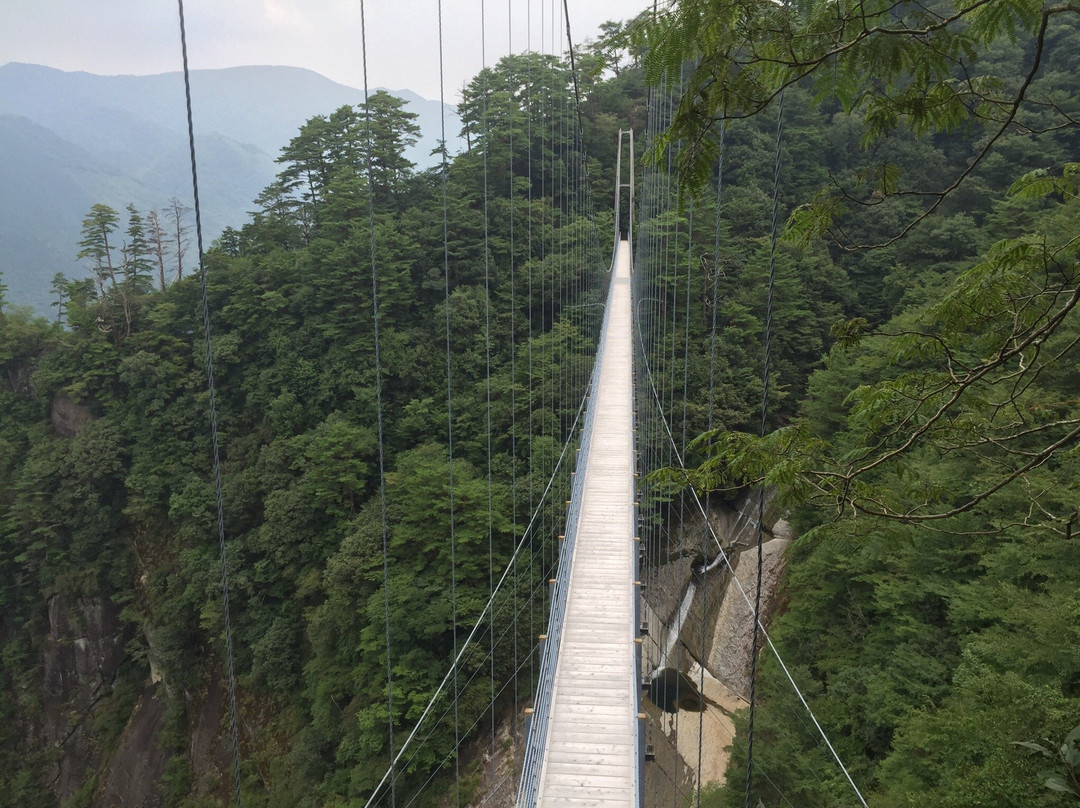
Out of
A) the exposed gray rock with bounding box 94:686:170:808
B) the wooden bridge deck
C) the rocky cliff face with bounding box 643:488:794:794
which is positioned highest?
the wooden bridge deck

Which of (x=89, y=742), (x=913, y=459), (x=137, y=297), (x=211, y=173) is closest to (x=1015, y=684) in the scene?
(x=913, y=459)

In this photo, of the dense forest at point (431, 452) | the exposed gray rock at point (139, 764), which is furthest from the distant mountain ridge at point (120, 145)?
the exposed gray rock at point (139, 764)

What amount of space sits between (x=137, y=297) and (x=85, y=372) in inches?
98.6

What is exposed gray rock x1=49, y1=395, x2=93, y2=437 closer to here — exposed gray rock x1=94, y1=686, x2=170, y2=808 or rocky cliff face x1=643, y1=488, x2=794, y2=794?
exposed gray rock x1=94, y1=686, x2=170, y2=808

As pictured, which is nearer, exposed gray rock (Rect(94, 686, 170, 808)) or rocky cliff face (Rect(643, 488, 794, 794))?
rocky cliff face (Rect(643, 488, 794, 794))

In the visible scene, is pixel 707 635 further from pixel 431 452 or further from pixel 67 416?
pixel 67 416

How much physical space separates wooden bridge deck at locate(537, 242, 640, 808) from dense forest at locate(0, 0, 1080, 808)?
1643 mm

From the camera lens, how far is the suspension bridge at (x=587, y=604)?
173 inches

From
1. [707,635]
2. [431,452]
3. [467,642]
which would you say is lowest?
[707,635]

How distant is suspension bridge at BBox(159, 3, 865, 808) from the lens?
4391mm

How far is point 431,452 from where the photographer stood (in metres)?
Answer: 12.0

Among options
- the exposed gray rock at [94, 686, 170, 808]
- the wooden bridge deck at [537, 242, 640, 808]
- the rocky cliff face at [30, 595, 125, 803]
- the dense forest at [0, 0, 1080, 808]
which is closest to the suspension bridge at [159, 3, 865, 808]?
the wooden bridge deck at [537, 242, 640, 808]

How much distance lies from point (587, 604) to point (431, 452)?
657 centimetres

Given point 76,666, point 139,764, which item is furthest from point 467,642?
point 76,666
